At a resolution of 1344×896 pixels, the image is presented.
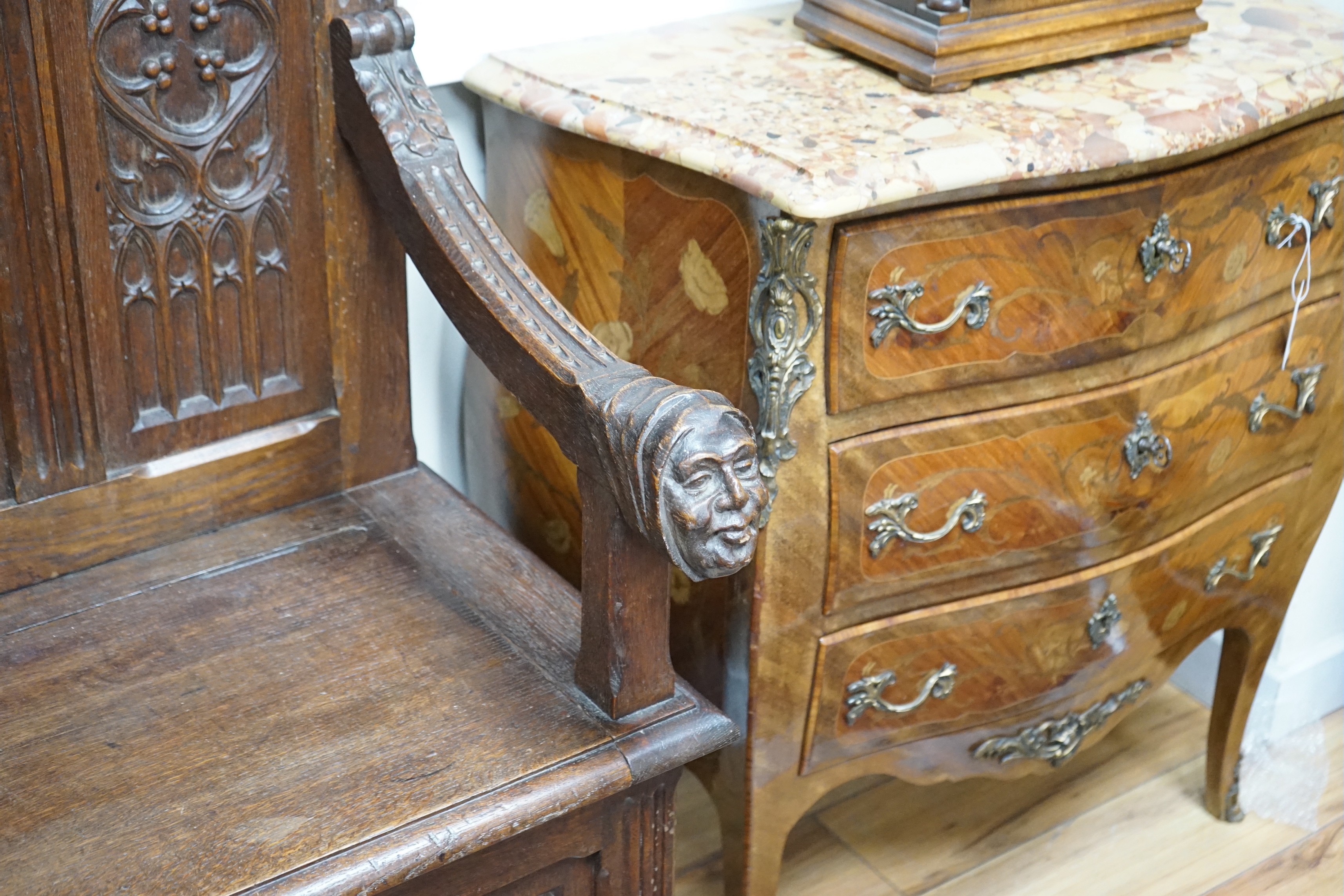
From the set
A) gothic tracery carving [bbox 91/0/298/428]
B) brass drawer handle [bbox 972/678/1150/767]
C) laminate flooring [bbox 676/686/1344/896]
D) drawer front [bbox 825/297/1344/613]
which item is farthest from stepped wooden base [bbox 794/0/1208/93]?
laminate flooring [bbox 676/686/1344/896]

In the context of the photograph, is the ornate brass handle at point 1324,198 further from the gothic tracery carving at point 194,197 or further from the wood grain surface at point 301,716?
the gothic tracery carving at point 194,197

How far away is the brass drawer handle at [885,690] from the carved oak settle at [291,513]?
269mm

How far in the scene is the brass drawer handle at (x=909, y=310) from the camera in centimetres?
97

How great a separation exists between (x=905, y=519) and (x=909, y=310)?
0.18m

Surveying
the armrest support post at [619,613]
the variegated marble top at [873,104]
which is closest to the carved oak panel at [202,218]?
the variegated marble top at [873,104]

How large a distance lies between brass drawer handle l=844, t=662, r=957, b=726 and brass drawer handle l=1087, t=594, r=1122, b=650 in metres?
0.15

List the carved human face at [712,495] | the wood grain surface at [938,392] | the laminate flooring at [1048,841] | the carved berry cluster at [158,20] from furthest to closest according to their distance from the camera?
the laminate flooring at [1048,841]
the wood grain surface at [938,392]
the carved berry cluster at [158,20]
the carved human face at [712,495]

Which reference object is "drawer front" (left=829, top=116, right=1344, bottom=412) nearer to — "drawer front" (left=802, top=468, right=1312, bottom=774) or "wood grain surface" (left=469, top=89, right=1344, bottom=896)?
"wood grain surface" (left=469, top=89, right=1344, bottom=896)

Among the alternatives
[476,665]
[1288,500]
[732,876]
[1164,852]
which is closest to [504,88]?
[476,665]

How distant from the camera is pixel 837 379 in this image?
3.23 ft

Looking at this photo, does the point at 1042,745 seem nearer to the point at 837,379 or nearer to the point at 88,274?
the point at 837,379

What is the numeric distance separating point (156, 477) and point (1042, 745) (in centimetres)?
83

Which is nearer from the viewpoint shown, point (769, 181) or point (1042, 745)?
point (769, 181)

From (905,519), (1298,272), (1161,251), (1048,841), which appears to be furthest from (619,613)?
(1048,841)
